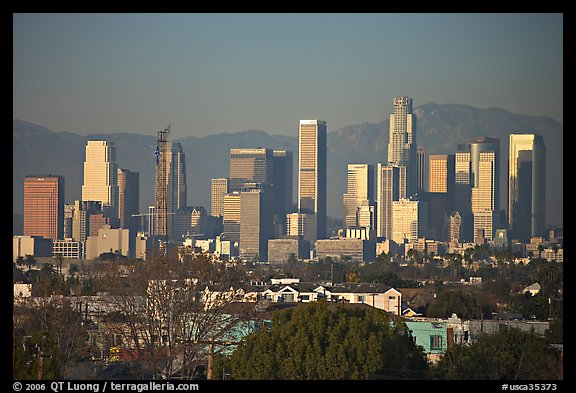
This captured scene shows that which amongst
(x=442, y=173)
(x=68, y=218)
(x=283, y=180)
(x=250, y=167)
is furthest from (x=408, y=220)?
(x=68, y=218)

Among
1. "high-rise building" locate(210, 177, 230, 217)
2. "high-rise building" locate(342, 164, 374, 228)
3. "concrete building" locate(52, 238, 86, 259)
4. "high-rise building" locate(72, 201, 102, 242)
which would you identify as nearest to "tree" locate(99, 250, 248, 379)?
"concrete building" locate(52, 238, 86, 259)

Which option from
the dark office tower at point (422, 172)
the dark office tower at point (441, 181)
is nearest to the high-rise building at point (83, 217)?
the dark office tower at point (441, 181)

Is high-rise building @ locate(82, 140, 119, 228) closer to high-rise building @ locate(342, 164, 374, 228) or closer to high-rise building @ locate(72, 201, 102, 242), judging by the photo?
high-rise building @ locate(72, 201, 102, 242)

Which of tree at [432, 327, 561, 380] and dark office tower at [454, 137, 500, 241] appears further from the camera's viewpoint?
dark office tower at [454, 137, 500, 241]

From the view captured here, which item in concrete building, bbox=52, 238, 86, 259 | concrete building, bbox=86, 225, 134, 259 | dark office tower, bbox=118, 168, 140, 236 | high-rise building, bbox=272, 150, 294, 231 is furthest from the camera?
high-rise building, bbox=272, 150, 294, 231

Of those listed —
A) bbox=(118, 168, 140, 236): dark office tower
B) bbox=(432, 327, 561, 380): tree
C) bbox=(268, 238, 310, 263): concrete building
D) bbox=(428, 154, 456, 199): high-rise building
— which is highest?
bbox=(428, 154, 456, 199): high-rise building

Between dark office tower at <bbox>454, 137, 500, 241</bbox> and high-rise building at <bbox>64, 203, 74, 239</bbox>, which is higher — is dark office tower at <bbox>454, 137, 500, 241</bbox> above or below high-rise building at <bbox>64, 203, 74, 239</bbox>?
above
